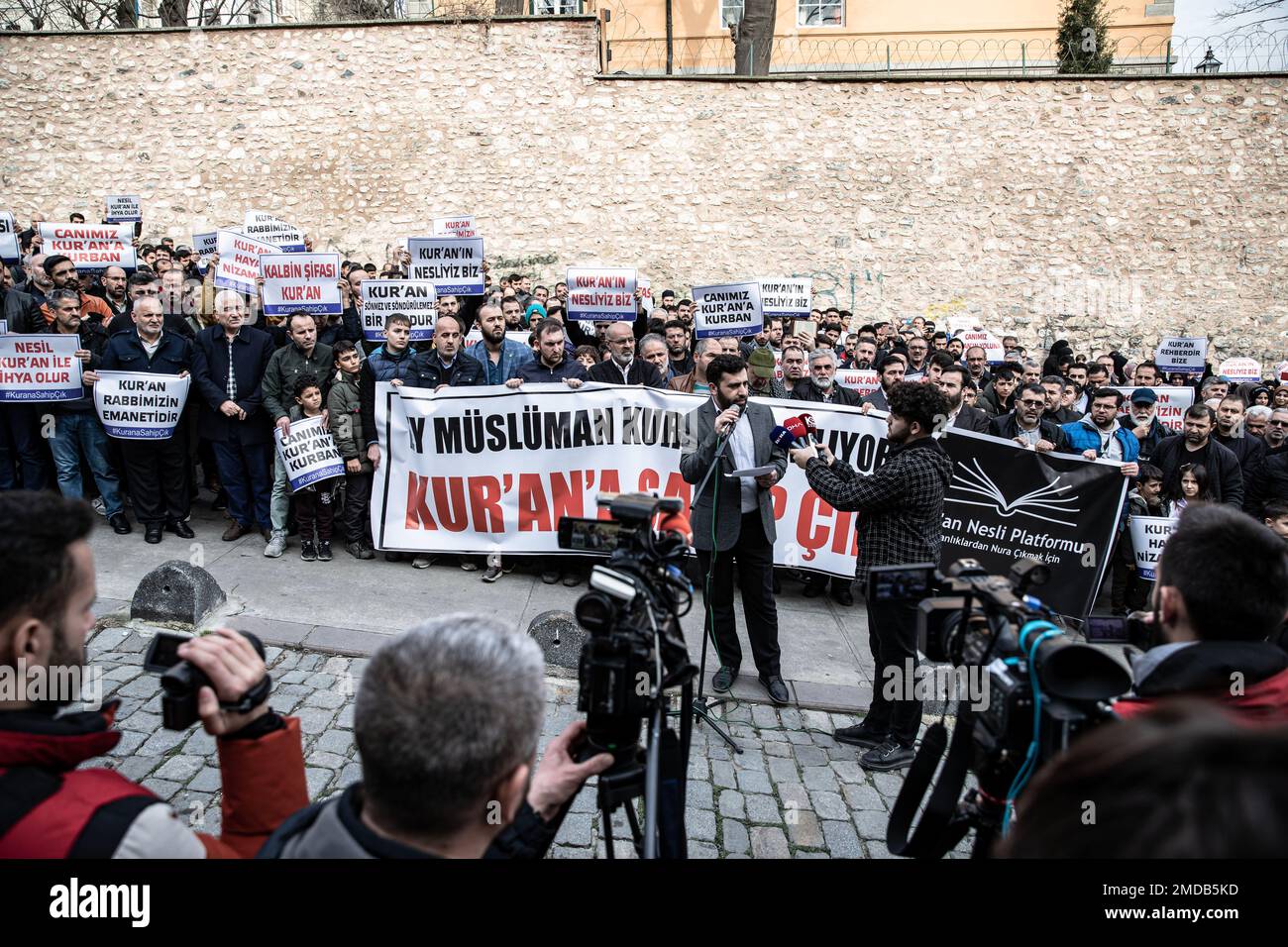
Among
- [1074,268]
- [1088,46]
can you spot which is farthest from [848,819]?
[1088,46]

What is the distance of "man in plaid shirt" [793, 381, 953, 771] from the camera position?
4406mm

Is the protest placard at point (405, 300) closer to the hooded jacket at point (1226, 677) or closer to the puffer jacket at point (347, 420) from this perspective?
the puffer jacket at point (347, 420)

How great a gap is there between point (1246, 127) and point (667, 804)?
2123 centimetres

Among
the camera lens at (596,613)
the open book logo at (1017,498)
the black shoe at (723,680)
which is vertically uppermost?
the camera lens at (596,613)

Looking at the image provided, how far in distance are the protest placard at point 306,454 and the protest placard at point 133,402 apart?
1.10m

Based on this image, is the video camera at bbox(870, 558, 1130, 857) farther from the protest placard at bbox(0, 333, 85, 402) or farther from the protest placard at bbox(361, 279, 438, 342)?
the protest placard at bbox(0, 333, 85, 402)

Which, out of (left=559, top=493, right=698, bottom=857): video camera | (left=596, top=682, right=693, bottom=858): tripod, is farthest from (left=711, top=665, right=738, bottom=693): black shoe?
(left=596, top=682, right=693, bottom=858): tripod

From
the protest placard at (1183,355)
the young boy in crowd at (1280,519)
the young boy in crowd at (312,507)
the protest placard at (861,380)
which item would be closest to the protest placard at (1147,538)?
the young boy in crowd at (1280,519)

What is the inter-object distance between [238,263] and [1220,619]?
31.7 ft

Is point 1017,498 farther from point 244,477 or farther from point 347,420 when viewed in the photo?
point 244,477

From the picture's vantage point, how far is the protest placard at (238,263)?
8.91 m
